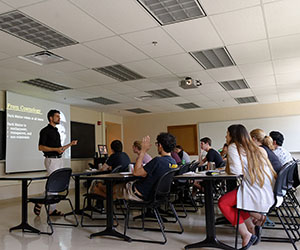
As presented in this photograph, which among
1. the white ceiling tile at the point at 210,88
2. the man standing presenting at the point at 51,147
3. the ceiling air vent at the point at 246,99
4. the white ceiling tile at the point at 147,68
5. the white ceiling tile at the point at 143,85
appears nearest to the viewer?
the man standing presenting at the point at 51,147

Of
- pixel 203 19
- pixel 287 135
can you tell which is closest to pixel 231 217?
pixel 203 19

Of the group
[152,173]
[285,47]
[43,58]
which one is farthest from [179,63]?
[152,173]

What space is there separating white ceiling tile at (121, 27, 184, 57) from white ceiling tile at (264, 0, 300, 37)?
136 cm

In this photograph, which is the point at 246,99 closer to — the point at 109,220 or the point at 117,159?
the point at 117,159

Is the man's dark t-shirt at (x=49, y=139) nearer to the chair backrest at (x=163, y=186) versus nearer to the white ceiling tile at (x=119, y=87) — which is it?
the chair backrest at (x=163, y=186)

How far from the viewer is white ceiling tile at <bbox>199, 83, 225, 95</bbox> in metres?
7.25

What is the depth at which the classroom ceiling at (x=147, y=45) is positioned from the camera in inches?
136

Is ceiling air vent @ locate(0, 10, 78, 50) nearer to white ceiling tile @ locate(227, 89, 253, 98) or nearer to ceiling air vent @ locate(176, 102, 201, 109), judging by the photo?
white ceiling tile @ locate(227, 89, 253, 98)

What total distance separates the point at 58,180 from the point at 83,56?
212cm

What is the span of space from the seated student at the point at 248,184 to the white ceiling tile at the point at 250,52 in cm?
234

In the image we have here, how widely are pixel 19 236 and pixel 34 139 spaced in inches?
174

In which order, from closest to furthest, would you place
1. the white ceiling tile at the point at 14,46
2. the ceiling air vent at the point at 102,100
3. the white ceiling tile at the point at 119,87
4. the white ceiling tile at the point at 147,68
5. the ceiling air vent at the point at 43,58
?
the white ceiling tile at the point at 14,46
the ceiling air vent at the point at 43,58
the white ceiling tile at the point at 147,68
the white ceiling tile at the point at 119,87
the ceiling air vent at the point at 102,100

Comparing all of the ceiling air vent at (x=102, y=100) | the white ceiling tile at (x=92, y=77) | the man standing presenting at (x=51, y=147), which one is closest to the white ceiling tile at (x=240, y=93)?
the ceiling air vent at (x=102, y=100)

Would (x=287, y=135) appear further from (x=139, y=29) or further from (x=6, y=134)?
(x=6, y=134)
